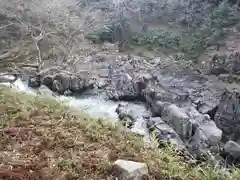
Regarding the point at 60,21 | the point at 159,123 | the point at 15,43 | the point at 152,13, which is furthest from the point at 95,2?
the point at 159,123

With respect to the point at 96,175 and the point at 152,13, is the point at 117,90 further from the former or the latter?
the point at 96,175

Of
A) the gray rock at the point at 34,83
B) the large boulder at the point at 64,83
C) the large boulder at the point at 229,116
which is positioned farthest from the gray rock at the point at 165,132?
the gray rock at the point at 34,83

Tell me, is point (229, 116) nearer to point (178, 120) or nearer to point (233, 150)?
point (178, 120)

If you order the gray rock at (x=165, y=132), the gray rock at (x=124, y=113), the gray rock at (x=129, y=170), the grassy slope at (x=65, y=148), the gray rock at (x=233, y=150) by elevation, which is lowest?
the gray rock at (x=124, y=113)

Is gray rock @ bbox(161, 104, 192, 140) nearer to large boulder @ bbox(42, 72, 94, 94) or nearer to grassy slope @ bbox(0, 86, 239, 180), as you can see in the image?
large boulder @ bbox(42, 72, 94, 94)

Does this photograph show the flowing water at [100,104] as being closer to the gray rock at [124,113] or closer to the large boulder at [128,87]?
the gray rock at [124,113]

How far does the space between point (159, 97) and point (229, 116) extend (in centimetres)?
250

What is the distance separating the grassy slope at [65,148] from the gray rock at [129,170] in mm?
104

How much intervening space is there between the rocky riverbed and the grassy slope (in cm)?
364

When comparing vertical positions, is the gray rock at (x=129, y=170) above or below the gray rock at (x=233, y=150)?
above

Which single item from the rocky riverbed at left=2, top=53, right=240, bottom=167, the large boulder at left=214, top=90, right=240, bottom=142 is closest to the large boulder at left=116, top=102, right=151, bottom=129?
the rocky riverbed at left=2, top=53, right=240, bottom=167

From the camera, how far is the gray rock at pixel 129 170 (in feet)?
10.3

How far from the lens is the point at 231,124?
1016cm

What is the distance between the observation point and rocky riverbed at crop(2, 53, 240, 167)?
897cm
